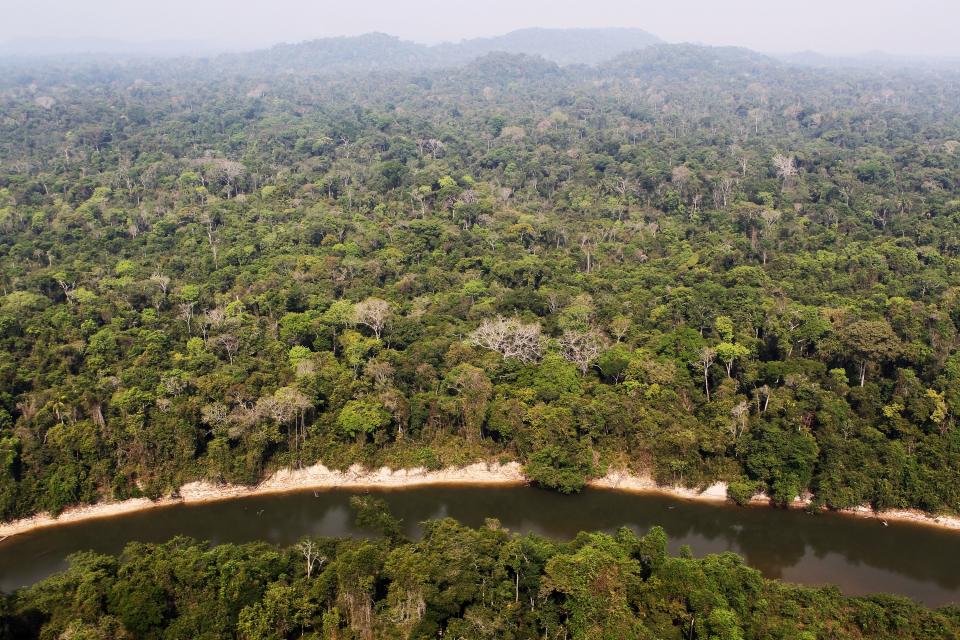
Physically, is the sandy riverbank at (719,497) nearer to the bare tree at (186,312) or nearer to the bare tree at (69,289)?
the bare tree at (186,312)

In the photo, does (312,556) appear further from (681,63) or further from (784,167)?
(681,63)

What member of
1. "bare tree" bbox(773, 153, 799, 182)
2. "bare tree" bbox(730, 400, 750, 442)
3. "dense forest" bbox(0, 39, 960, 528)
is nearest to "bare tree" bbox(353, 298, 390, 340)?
"dense forest" bbox(0, 39, 960, 528)

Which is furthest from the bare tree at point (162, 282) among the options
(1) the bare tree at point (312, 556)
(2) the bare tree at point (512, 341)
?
(1) the bare tree at point (312, 556)

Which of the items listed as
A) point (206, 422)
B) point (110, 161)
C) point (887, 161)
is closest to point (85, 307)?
point (206, 422)

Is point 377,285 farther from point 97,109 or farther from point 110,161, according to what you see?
point 97,109

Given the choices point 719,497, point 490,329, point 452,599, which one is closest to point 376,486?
point 490,329

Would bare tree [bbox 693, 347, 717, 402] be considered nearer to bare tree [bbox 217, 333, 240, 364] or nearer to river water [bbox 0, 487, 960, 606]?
river water [bbox 0, 487, 960, 606]
